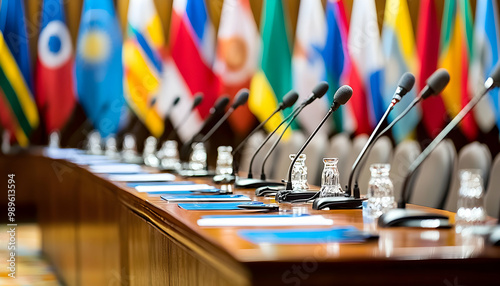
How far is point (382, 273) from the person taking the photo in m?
1.54

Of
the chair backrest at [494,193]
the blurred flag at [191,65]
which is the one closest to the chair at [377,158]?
the chair backrest at [494,193]

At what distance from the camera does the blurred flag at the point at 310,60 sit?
664 centimetres

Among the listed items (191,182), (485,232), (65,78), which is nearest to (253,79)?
(65,78)

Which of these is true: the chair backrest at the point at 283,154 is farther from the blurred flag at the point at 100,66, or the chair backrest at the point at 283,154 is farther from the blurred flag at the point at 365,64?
the blurred flag at the point at 100,66

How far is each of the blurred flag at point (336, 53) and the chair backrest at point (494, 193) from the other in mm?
3254

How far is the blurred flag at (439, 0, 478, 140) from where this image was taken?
5.17 meters

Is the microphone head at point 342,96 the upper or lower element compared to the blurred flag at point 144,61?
lower

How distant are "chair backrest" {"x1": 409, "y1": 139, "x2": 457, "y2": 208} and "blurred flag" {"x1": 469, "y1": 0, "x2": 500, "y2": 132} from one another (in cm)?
129

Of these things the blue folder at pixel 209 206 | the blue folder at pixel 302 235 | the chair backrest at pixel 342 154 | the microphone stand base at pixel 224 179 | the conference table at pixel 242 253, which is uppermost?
the chair backrest at pixel 342 154

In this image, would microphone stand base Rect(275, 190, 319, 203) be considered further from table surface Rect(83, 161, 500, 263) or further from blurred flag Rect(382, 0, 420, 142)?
blurred flag Rect(382, 0, 420, 142)

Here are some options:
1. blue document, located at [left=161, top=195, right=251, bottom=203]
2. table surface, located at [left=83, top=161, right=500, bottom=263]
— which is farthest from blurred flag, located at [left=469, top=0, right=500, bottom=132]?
table surface, located at [left=83, top=161, right=500, bottom=263]

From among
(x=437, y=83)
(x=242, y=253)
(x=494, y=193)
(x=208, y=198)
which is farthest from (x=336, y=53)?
(x=242, y=253)

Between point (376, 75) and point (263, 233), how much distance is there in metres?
4.26

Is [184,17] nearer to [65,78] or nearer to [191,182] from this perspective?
[65,78]
